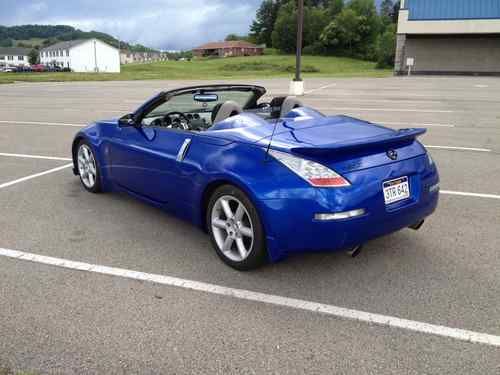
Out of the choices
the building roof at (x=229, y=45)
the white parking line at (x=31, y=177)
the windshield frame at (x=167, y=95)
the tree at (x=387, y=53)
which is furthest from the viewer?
the building roof at (x=229, y=45)

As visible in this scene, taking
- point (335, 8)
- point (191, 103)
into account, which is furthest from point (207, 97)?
point (335, 8)

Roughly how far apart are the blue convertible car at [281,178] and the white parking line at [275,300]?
0.29 m

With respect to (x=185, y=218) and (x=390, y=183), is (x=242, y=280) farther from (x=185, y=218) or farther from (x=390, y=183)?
(x=390, y=183)

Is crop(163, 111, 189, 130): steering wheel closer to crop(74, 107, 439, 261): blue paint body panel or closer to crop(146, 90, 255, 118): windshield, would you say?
crop(146, 90, 255, 118): windshield

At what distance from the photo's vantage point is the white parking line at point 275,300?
2814mm

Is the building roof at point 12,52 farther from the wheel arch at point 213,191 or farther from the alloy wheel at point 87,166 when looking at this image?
the wheel arch at point 213,191

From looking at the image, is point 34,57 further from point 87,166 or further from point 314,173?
point 314,173

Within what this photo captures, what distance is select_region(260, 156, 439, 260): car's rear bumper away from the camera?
308 cm

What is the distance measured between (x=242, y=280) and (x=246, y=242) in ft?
0.95

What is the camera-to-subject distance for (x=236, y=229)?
356 centimetres

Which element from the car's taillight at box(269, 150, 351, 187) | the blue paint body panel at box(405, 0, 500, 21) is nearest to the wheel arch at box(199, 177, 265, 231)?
the car's taillight at box(269, 150, 351, 187)

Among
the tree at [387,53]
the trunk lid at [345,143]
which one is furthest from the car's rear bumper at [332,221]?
the tree at [387,53]

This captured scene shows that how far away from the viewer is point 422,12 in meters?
41.3

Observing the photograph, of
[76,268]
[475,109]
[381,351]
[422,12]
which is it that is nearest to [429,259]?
[381,351]
